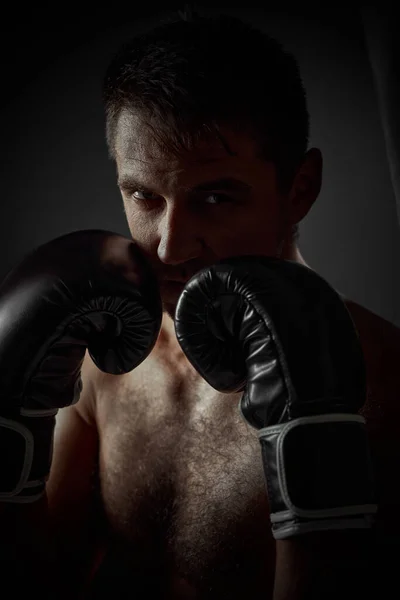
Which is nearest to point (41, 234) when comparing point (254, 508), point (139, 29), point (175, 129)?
point (139, 29)

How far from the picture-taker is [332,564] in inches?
29.5

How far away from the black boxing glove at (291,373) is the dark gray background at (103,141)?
649 millimetres

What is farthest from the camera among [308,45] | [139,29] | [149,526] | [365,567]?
[139,29]

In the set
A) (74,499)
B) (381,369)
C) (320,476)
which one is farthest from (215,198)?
(74,499)

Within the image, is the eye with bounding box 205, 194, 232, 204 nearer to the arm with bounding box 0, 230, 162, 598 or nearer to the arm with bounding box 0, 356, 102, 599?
the arm with bounding box 0, 230, 162, 598

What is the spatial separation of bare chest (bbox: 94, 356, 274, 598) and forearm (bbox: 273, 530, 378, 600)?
0.31m

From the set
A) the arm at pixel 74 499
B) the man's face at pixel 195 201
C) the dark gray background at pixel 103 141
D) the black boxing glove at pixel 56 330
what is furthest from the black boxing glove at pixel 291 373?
the dark gray background at pixel 103 141

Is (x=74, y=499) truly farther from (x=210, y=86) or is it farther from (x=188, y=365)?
(x=210, y=86)

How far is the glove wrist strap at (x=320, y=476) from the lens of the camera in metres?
0.75

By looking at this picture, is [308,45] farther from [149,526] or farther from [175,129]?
[149,526]

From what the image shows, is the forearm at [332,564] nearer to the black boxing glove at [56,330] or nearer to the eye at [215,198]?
the black boxing glove at [56,330]

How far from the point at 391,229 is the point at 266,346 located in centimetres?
72

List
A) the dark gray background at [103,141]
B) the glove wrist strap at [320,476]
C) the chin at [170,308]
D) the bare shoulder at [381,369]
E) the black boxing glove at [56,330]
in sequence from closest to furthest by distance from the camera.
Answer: the glove wrist strap at [320,476] < the black boxing glove at [56,330] < the bare shoulder at [381,369] < the chin at [170,308] < the dark gray background at [103,141]

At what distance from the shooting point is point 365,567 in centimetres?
76
